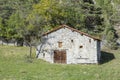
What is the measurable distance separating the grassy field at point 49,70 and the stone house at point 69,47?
2.27 metres

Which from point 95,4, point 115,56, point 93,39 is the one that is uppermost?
point 95,4

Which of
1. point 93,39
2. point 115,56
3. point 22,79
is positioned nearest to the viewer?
point 22,79

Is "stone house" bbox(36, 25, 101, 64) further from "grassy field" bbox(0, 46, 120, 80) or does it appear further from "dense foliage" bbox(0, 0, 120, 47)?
"dense foliage" bbox(0, 0, 120, 47)

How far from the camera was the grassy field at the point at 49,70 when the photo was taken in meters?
35.2

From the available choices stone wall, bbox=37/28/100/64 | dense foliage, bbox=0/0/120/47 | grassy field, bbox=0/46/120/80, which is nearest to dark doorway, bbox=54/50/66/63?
stone wall, bbox=37/28/100/64

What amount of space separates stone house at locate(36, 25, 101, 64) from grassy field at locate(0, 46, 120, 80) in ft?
7.44

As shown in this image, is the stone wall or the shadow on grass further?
the shadow on grass

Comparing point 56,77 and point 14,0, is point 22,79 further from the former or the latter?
point 14,0

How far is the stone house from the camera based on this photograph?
54906 millimetres

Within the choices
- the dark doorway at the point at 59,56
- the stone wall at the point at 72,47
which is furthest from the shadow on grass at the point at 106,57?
the dark doorway at the point at 59,56

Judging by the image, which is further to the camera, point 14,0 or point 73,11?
point 14,0

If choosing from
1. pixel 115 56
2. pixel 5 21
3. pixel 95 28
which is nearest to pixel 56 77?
pixel 115 56

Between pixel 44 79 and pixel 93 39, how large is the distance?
2292cm

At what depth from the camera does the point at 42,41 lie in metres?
57.6
